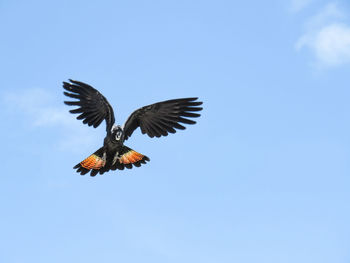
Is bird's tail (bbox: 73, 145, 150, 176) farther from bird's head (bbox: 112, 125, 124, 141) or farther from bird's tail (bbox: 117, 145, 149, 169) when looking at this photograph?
bird's head (bbox: 112, 125, 124, 141)

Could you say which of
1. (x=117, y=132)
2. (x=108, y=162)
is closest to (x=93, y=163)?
(x=108, y=162)

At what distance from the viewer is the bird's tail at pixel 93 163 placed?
12.1 m

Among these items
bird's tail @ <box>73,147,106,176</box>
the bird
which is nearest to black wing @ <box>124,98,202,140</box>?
the bird

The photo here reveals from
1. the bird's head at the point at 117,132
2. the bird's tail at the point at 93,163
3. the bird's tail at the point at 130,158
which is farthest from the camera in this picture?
the bird's tail at the point at 130,158

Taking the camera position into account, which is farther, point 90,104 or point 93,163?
point 90,104

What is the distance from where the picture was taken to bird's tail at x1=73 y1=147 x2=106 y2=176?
12.1m

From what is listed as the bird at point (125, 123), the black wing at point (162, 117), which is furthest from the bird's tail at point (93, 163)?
the black wing at point (162, 117)

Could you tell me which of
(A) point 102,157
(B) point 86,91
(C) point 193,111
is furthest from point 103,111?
(C) point 193,111

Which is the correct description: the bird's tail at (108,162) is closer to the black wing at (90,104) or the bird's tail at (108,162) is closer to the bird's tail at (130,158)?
the bird's tail at (130,158)

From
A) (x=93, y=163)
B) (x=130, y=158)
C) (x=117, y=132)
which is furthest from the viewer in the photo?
(x=130, y=158)

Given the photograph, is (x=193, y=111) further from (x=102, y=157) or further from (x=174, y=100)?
(x=102, y=157)

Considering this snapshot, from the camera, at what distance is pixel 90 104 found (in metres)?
13.4

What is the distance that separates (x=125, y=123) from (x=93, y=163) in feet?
5.10

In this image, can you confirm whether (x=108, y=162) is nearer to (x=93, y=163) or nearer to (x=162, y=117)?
(x=93, y=163)
